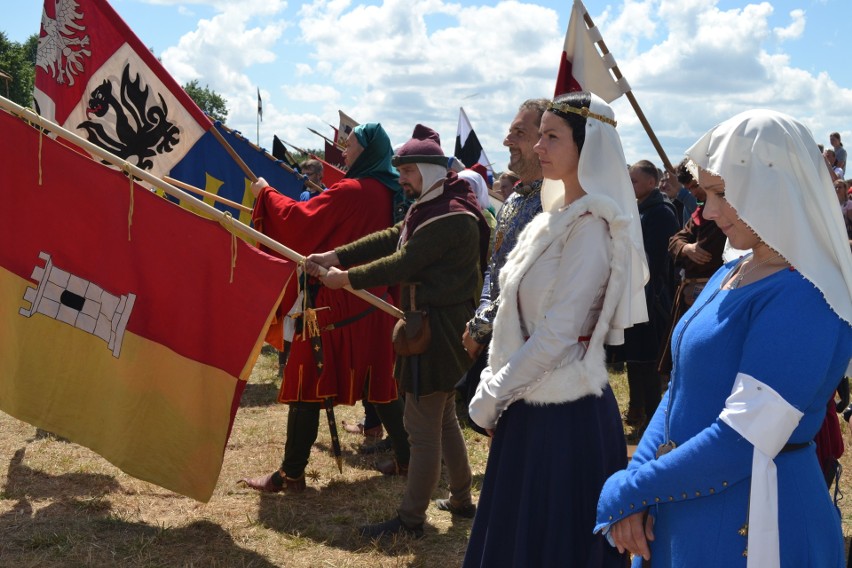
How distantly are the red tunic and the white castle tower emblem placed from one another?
100cm

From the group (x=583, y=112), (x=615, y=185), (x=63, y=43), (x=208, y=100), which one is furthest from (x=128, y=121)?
(x=208, y=100)

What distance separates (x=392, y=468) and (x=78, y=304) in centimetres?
226

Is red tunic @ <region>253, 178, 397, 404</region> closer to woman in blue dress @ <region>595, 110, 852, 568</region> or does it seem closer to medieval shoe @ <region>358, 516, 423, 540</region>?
medieval shoe @ <region>358, 516, 423, 540</region>

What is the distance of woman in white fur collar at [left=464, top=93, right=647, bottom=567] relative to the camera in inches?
94.7

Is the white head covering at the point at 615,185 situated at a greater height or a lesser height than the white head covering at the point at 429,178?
lesser

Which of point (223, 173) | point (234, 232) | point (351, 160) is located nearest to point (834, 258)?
point (234, 232)

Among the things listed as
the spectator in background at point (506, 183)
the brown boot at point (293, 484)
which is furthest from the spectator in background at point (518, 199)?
the spectator in background at point (506, 183)

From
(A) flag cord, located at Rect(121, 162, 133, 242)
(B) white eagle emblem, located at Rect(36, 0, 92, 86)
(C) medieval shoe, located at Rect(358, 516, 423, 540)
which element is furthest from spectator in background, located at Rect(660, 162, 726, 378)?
(B) white eagle emblem, located at Rect(36, 0, 92, 86)

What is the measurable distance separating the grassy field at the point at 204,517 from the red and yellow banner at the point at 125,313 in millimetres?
428

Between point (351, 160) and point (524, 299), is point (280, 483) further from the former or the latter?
point (524, 299)

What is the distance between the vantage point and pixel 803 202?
1.70 meters

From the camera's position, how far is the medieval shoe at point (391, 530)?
4.03 metres

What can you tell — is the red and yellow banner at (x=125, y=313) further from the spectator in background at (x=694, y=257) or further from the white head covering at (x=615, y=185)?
the spectator in background at (x=694, y=257)

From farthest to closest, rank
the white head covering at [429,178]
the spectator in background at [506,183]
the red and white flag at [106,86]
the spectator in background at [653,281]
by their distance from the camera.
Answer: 1. the spectator in background at [506,183]
2. the spectator in background at [653,281]
3. the red and white flag at [106,86]
4. the white head covering at [429,178]
